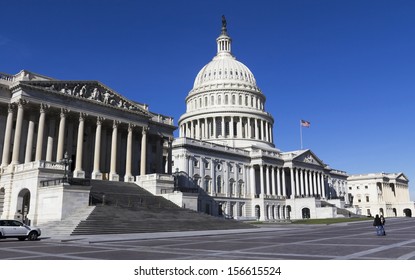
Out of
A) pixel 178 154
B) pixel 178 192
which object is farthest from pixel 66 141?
pixel 178 154

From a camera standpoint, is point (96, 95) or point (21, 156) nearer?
point (21, 156)

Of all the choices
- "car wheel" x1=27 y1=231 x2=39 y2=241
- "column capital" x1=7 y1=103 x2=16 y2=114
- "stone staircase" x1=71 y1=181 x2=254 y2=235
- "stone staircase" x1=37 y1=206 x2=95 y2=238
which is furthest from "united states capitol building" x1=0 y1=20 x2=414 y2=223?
"car wheel" x1=27 y1=231 x2=39 y2=241

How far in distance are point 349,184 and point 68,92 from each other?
426 ft

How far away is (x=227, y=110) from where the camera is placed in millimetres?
115812

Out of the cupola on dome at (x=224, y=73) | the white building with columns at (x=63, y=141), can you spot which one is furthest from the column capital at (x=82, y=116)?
the cupola on dome at (x=224, y=73)

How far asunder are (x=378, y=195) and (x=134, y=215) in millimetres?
132332

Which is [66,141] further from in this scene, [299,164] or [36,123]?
[299,164]

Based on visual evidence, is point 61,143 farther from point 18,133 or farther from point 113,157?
point 113,157

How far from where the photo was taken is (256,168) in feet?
332

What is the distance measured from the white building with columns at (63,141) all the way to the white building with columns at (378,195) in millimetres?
108402

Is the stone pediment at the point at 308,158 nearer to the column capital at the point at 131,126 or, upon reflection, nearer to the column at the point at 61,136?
the column capital at the point at 131,126

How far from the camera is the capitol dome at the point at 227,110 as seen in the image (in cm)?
11569
